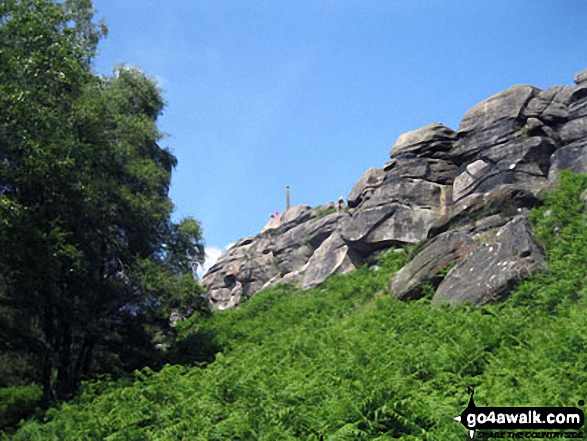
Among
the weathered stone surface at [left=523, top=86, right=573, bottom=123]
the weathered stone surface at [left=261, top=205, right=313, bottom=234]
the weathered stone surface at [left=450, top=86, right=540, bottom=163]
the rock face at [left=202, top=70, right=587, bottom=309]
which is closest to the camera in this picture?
the rock face at [left=202, top=70, right=587, bottom=309]

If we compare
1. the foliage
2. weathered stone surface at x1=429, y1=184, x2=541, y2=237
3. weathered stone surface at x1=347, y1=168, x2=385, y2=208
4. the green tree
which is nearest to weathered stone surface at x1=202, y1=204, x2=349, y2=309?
weathered stone surface at x1=347, y1=168, x2=385, y2=208

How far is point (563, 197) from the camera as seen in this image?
1992cm

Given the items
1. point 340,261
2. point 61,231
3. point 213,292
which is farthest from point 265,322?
point 213,292

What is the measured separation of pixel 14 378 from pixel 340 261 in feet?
52.4

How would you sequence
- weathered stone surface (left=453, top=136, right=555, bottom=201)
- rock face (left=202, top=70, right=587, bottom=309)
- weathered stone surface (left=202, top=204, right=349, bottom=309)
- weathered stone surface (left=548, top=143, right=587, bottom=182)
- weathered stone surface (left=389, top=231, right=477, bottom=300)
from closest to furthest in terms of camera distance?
rock face (left=202, top=70, right=587, bottom=309), weathered stone surface (left=389, top=231, right=477, bottom=300), weathered stone surface (left=548, top=143, right=587, bottom=182), weathered stone surface (left=453, top=136, right=555, bottom=201), weathered stone surface (left=202, top=204, right=349, bottom=309)

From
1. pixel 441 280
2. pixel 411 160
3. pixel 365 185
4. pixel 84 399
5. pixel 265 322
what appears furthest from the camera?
pixel 365 185

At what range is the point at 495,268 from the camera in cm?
1652

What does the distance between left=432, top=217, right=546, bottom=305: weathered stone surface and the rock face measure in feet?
0.11

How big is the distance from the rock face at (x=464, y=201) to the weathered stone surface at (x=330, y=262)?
0.24 ft

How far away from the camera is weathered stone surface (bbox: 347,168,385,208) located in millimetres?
32944

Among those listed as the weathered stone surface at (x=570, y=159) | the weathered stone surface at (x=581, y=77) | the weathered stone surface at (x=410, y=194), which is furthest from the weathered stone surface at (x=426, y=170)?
the weathered stone surface at (x=581, y=77)

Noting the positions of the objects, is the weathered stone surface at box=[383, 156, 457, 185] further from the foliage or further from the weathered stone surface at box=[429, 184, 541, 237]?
the foliage

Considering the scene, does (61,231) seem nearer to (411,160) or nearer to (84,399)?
(84,399)

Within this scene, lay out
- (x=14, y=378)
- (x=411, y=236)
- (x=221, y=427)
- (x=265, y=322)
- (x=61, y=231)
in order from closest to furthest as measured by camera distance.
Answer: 1. (x=221, y=427)
2. (x=61, y=231)
3. (x=14, y=378)
4. (x=265, y=322)
5. (x=411, y=236)
